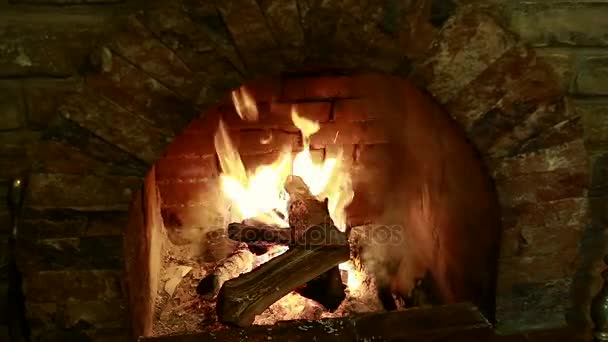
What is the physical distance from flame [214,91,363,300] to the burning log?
10 cm

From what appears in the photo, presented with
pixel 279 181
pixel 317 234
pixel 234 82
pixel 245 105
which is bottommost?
pixel 317 234

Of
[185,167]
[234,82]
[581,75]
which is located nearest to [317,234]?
[185,167]

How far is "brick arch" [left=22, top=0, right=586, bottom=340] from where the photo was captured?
4.58 feet

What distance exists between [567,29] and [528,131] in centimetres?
28

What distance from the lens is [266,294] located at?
1.87m

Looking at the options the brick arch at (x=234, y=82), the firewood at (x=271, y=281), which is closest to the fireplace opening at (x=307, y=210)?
the firewood at (x=271, y=281)

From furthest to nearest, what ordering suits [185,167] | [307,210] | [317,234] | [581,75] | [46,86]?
[185,167] → [307,210] → [317,234] → [581,75] → [46,86]

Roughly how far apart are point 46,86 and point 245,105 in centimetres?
87

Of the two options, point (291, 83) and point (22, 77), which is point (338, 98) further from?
point (22, 77)

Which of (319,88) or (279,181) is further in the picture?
(279,181)

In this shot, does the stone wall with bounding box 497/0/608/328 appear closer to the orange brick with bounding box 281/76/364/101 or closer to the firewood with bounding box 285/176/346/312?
the firewood with bounding box 285/176/346/312

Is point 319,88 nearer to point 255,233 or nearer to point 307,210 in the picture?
point 307,210

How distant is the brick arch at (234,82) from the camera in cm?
140

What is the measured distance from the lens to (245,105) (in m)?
2.22
